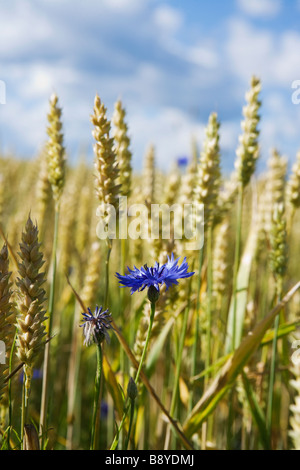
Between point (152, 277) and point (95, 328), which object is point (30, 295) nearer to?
point (95, 328)

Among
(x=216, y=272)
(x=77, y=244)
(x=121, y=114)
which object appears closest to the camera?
(x=121, y=114)

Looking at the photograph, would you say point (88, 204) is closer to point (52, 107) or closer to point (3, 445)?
point (52, 107)

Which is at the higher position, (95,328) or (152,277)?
(152,277)

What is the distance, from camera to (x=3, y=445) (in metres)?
1.01

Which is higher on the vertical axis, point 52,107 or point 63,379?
point 52,107

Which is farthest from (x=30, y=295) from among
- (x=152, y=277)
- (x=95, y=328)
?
(x=152, y=277)

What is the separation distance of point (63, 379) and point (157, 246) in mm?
1658

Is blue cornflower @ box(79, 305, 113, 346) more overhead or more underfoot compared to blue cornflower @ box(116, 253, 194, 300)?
more underfoot

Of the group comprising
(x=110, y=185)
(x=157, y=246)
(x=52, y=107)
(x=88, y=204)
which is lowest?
(x=157, y=246)

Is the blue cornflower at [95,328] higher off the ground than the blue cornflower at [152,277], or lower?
lower

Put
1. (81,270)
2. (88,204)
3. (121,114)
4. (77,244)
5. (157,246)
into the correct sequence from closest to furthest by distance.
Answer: (157,246), (121,114), (81,270), (77,244), (88,204)
